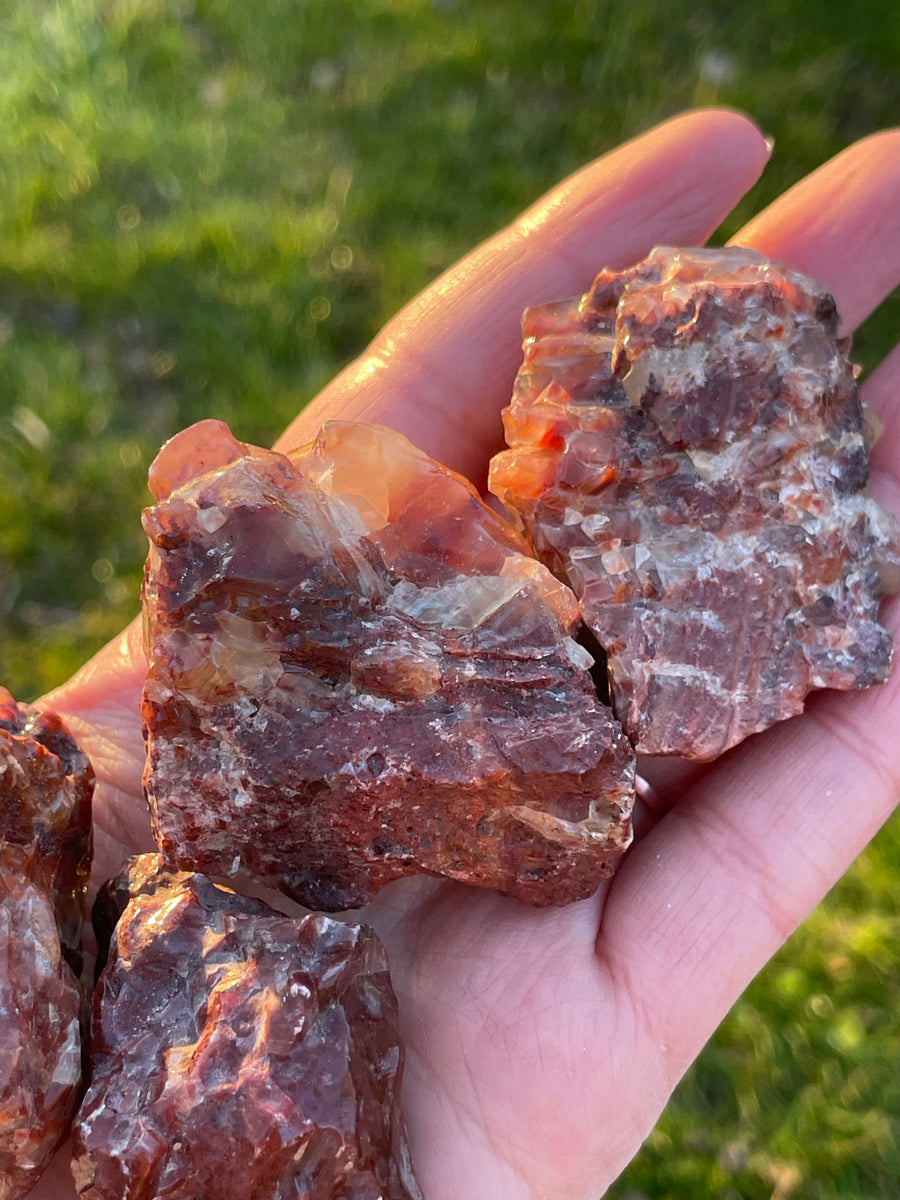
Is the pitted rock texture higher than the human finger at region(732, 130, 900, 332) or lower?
lower

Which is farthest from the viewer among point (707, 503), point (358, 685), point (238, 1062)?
point (707, 503)

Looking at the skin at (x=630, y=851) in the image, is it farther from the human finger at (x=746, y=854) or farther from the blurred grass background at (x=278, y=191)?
the blurred grass background at (x=278, y=191)

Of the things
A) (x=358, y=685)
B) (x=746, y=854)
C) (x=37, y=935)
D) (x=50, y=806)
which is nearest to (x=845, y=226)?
(x=746, y=854)

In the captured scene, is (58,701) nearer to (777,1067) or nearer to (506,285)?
(506,285)

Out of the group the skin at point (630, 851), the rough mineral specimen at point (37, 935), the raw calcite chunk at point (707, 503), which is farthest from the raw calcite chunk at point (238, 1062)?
the raw calcite chunk at point (707, 503)

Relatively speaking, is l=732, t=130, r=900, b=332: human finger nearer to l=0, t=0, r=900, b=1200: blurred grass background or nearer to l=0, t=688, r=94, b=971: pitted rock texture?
l=0, t=0, r=900, b=1200: blurred grass background

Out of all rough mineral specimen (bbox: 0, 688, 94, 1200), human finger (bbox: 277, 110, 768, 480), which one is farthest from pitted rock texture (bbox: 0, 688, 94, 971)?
human finger (bbox: 277, 110, 768, 480)

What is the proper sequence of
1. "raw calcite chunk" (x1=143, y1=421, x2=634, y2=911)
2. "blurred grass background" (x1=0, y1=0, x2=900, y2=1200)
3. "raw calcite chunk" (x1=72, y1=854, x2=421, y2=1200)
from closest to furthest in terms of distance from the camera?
1. "raw calcite chunk" (x1=72, y1=854, x2=421, y2=1200)
2. "raw calcite chunk" (x1=143, y1=421, x2=634, y2=911)
3. "blurred grass background" (x1=0, y1=0, x2=900, y2=1200)

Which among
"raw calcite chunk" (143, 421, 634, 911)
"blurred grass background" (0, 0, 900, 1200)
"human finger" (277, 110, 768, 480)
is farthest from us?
"blurred grass background" (0, 0, 900, 1200)

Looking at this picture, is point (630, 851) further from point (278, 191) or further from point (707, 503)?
point (278, 191)
